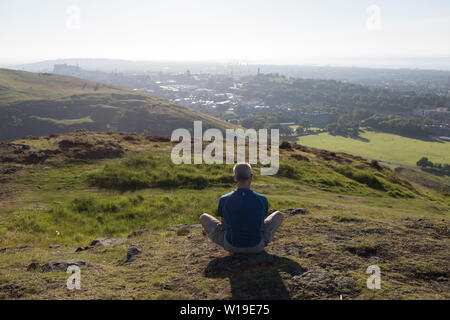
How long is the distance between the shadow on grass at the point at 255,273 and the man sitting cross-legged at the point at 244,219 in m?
0.28

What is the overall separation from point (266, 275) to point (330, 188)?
745 inches

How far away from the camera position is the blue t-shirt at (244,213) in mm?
6223

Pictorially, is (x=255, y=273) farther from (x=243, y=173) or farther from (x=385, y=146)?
(x=385, y=146)

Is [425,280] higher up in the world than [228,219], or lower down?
lower down

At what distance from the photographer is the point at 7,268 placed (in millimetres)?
7406

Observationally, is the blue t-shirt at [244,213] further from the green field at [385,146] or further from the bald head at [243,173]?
the green field at [385,146]

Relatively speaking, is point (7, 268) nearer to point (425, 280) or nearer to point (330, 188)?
point (425, 280)

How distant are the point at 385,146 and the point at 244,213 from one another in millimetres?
149868

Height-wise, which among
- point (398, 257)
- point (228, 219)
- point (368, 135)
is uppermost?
point (228, 219)

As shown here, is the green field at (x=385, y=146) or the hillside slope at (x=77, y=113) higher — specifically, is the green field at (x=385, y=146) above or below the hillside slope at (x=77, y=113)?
below

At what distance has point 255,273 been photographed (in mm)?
6215

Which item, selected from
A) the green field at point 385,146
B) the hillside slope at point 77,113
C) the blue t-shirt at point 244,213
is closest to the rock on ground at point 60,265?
the blue t-shirt at point 244,213

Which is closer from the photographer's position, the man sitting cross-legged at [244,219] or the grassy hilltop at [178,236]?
the grassy hilltop at [178,236]
